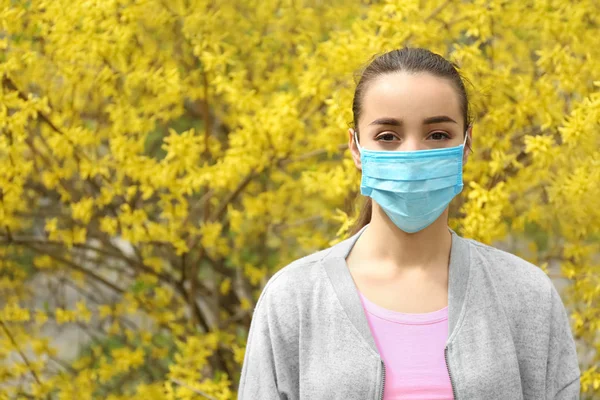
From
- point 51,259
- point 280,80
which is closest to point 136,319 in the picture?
point 51,259

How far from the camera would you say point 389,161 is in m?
1.83

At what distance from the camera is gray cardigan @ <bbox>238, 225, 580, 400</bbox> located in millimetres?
1765

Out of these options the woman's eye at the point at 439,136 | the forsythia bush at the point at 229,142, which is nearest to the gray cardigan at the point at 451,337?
the woman's eye at the point at 439,136

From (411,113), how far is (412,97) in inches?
1.4

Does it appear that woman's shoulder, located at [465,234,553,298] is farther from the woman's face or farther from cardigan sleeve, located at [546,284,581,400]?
the woman's face

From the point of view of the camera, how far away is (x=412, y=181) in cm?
184

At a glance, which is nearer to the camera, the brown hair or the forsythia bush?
the brown hair

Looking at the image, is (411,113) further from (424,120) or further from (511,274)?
(511,274)

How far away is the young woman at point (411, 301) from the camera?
5.80ft

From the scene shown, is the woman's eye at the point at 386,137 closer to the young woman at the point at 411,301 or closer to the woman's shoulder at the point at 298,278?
the young woman at the point at 411,301

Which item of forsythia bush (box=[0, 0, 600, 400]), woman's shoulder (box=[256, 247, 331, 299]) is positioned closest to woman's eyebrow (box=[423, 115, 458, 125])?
woman's shoulder (box=[256, 247, 331, 299])

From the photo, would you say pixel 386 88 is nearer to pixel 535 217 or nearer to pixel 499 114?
pixel 499 114

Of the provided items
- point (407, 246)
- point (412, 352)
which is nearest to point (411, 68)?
point (407, 246)

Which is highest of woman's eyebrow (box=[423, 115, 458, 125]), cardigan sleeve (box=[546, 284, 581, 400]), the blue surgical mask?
woman's eyebrow (box=[423, 115, 458, 125])
